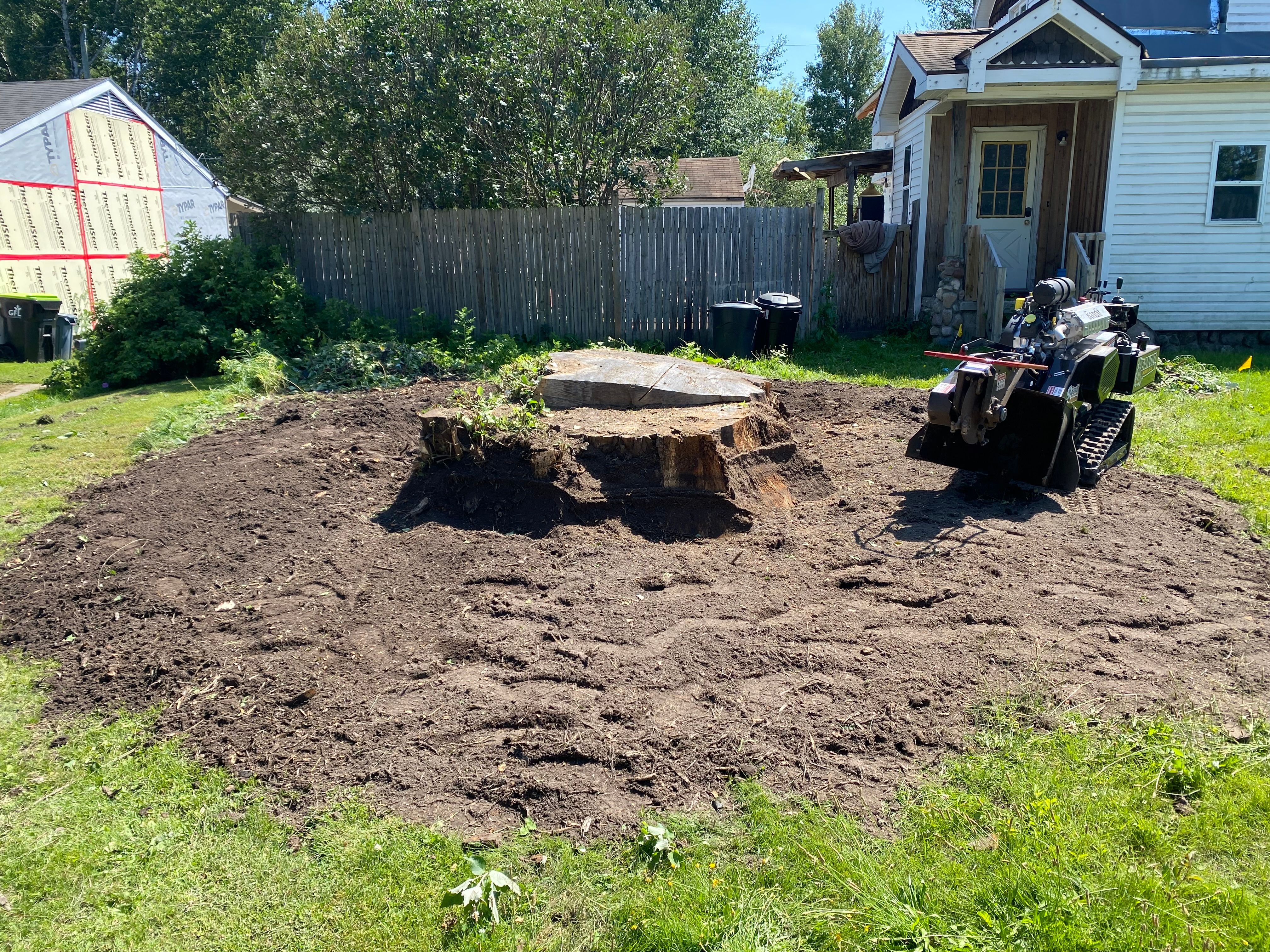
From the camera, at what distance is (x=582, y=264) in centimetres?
1239

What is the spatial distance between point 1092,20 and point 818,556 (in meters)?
11.2

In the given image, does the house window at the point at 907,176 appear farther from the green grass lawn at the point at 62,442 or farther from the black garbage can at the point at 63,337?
the black garbage can at the point at 63,337

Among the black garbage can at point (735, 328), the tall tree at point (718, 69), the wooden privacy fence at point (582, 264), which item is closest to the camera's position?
the black garbage can at point (735, 328)

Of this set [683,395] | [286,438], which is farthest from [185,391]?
[683,395]

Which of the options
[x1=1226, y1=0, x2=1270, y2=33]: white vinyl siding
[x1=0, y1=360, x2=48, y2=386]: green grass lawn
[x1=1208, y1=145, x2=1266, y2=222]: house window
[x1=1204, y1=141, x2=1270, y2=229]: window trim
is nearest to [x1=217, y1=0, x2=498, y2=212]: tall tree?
[x1=0, y1=360, x2=48, y2=386]: green grass lawn

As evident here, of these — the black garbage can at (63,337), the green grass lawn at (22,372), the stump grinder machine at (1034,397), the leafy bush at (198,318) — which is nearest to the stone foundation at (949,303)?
the stump grinder machine at (1034,397)

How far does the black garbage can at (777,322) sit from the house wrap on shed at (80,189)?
1261cm

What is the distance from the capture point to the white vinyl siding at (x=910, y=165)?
47.0 ft

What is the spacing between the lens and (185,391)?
10.6 m

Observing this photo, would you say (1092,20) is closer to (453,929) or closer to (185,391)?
(185,391)

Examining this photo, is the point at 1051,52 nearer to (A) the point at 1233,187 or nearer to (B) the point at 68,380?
(A) the point at 1233,187

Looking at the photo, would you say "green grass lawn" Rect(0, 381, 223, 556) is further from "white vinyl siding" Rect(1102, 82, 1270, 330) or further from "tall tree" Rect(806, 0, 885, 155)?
"tall tree" Rect(806, 0, 885, 155)

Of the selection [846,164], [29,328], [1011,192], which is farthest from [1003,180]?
[29,328]

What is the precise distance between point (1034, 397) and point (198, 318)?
10.2m
